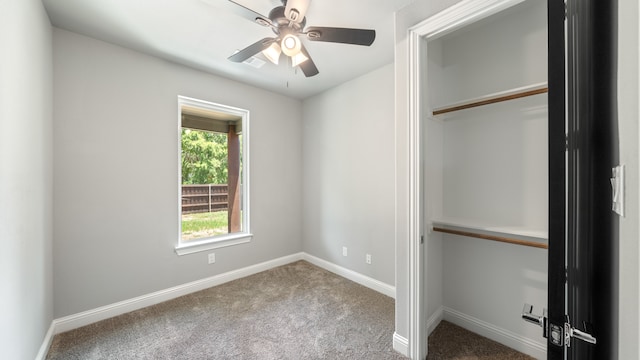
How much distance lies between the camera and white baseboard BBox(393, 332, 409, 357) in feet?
5.99

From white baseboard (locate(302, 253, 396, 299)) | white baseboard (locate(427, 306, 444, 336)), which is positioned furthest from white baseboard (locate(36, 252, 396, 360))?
white baseboard (locate(427, 306, 444, 336))

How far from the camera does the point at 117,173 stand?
240 cm

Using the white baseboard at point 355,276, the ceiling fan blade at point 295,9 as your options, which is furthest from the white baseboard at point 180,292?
the ceiling fan blade at point 295,9

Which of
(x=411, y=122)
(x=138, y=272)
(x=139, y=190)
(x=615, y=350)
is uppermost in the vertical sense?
(x=411, y=122)

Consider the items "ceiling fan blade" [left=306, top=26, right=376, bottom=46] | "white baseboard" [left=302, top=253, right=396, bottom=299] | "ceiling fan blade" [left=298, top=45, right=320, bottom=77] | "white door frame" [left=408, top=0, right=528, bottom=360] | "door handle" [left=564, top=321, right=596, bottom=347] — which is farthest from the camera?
"white baseboard" [left=302, top=253, right=396, bottom=299]

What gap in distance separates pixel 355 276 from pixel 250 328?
143 cm

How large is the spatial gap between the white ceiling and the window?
1.95ft

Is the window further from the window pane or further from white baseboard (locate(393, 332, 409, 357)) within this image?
white baseboard (locate(393, 332, 409, 357))

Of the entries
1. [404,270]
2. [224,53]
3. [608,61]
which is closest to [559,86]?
[608,61]

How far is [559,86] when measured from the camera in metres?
0.61

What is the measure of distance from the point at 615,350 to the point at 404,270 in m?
1.32

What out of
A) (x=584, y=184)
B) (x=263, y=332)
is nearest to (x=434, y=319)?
(x=263, y=332)

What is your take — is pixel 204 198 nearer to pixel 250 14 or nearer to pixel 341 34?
pixel 250 14

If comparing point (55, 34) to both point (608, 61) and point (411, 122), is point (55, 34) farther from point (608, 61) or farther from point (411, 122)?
point (608, 61)
